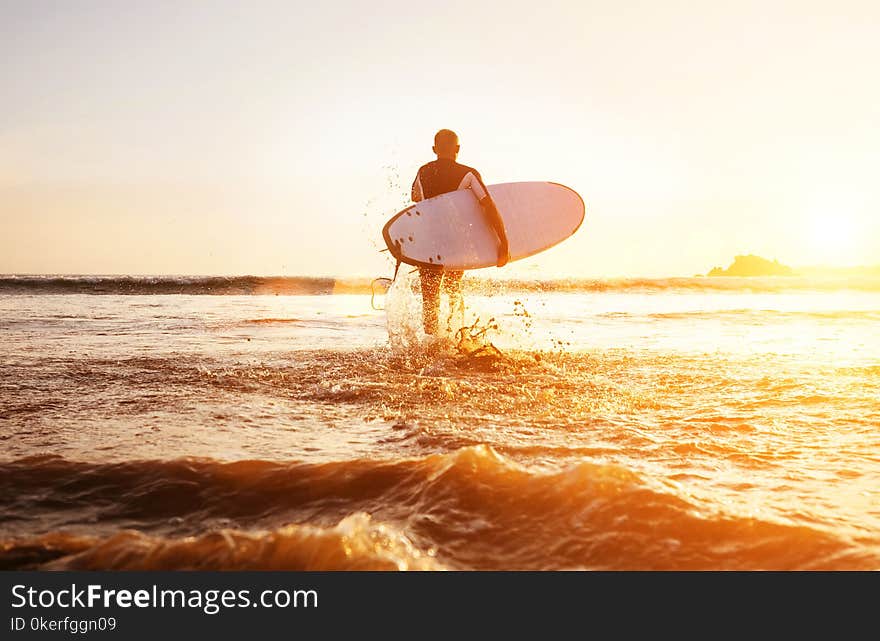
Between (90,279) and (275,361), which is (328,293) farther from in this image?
(275,361)

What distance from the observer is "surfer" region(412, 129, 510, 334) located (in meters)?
7.22

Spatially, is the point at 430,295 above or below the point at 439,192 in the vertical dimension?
below

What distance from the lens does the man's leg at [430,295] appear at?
718 centimetres

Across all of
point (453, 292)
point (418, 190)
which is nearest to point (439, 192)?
point (418, 190)

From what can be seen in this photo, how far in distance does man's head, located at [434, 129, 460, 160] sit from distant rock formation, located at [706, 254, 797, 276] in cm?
3910

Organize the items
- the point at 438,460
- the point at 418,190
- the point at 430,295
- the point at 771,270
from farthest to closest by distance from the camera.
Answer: the point at 771,270 → the point at 418,190 → the point at 430,295 → the point at 438,460

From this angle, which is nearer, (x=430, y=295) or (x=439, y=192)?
(x=430, y=295)

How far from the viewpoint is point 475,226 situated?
7324 mm

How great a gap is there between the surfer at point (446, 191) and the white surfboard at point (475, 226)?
99 mm

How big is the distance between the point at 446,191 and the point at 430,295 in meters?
1.19

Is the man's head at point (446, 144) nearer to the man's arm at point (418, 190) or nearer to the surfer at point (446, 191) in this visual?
the surfer at point (446, 191)

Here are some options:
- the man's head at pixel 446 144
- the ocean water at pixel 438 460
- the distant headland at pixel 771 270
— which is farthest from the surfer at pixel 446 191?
the distant headland at pixel 771 270

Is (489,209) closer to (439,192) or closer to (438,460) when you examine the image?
(439,192)

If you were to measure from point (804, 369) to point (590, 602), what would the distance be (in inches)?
180
